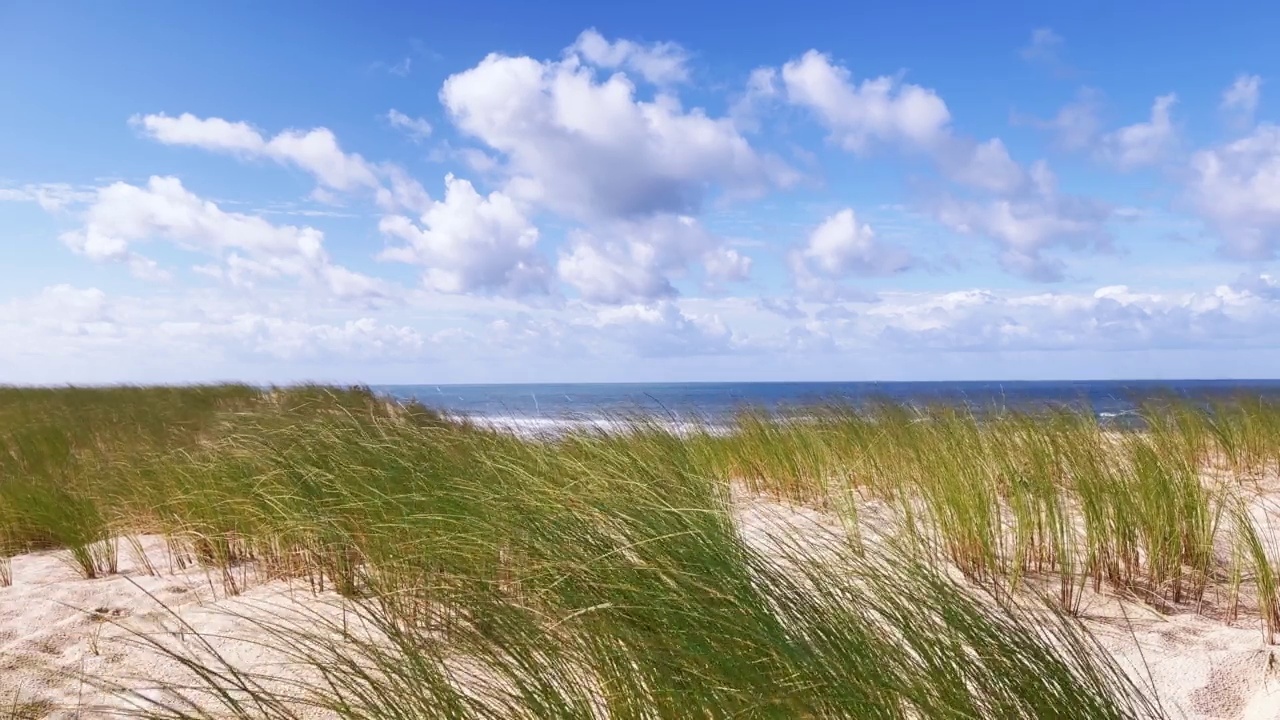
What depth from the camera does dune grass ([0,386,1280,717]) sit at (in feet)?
5.30

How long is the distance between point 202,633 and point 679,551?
211cm

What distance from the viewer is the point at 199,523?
4.02 m

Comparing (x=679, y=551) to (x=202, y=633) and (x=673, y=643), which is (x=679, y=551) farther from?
(x=202, y=633)

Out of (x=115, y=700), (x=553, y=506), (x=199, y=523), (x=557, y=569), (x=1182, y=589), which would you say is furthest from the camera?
(x=199, y=523)

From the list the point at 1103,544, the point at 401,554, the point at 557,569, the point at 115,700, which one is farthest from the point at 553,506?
the point at 1103,544

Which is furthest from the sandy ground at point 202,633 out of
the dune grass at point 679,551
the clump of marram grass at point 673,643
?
the clump of marram grass at point 673,643

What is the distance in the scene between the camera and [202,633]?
2.99 meters

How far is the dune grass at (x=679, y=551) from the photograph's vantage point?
162 cm

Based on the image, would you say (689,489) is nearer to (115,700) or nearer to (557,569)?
(557,569)

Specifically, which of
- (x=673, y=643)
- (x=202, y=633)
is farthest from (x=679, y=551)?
(x=202, y=633)

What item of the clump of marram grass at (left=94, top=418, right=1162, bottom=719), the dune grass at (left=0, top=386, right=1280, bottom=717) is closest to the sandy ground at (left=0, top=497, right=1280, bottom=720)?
the dune grass at (left=0, top=386, right=1280, bottom=717)

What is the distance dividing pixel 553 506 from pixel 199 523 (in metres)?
2.47

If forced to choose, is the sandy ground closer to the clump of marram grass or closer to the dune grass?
the dune grass

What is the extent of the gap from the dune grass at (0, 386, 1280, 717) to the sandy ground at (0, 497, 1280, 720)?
0.11 m
